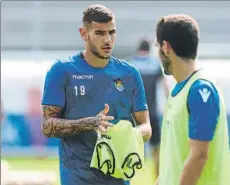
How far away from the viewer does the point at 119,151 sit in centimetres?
507

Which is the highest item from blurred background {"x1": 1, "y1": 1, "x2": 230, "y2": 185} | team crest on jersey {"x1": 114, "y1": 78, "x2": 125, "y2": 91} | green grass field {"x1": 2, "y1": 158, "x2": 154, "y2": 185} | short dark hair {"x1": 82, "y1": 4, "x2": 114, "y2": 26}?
short dark hair {"x1": 82, "y1": 4, "x2": 114, "y2": 26}

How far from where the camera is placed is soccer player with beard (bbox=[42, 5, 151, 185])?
5262 mm

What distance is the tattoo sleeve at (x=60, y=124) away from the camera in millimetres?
5125

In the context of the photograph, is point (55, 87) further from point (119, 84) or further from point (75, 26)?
point (75, 26)

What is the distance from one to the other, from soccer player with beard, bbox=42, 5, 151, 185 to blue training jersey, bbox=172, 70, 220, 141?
1.13 m

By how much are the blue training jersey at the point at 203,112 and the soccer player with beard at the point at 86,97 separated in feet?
3.70

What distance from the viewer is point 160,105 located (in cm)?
1230

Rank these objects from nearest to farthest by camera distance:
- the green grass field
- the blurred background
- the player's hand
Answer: the player's hand < the green grass field < the blurred background

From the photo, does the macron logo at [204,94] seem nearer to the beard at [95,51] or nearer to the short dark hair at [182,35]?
the short dark hair at [182,35]

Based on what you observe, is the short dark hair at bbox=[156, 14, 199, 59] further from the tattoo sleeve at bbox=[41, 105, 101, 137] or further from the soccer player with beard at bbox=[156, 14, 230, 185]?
the tattoo sleeve at bbox=[41, 105, 101, 137]

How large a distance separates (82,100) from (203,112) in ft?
4.39

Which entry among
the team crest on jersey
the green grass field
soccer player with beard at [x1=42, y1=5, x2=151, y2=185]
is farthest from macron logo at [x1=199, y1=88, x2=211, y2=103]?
the green grass field

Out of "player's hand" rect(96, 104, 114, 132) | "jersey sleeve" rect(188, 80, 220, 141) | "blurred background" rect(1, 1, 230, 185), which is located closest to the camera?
"jersey sleeve" rect(188, 80, 220, 141)

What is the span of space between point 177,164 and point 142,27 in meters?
15.1
